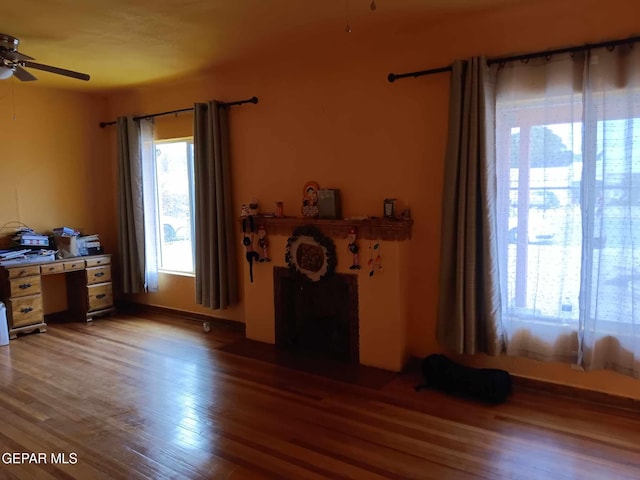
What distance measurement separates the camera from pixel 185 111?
4.80 meters

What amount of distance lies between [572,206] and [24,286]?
15.9 feet

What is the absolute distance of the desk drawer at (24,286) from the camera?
14.9 ft

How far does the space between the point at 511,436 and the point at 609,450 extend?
18.9 inches

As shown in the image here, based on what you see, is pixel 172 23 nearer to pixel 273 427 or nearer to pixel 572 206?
pixel 273 427

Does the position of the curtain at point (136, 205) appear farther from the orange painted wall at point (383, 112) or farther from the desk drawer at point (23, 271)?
the orange painted wall at point (383, 112)

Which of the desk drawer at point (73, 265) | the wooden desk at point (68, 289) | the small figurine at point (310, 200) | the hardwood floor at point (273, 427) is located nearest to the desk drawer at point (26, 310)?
the wooden desk at point (68, 289)

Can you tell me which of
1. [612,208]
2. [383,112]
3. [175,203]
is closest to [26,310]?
[175,203]

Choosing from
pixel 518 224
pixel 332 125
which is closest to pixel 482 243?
pixel 518 224

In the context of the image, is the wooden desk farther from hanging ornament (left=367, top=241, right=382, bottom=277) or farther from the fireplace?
hanging ornament (left=367, top=241, right=382, bottom=277)

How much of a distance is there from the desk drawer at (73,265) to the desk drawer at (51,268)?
0.05 metres

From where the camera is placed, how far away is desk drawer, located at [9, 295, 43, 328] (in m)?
4.57

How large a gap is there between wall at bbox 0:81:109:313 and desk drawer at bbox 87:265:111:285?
0.50 m

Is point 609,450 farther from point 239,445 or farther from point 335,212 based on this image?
point 335,212

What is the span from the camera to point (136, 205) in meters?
5.29
